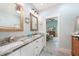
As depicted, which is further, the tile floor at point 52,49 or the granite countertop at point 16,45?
the tile floor at point 52,49

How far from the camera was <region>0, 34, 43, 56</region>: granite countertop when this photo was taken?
1.46 m

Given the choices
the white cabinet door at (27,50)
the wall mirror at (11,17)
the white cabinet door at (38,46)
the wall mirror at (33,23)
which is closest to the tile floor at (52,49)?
the white cabinet door at (38,46)

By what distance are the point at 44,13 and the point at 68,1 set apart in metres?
0.42

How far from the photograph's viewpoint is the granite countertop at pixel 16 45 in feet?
4.79

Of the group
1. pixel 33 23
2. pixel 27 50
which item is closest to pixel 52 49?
pixel 27 50

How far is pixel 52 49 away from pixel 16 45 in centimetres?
60

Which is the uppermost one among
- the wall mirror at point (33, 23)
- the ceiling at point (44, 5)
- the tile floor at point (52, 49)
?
the ceiling at point (44, 5)

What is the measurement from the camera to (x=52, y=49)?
183cm

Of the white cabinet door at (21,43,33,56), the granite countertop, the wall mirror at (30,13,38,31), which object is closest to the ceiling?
the wall mirror at (30,13,38,31)

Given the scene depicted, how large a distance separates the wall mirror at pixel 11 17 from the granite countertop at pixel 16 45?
0.19 metres

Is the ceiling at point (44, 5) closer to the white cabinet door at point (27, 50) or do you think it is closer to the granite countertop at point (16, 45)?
the granite countertop at point (16, 45)

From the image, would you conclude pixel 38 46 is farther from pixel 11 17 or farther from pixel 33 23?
pixel 11 17

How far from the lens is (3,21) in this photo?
164 centimetres

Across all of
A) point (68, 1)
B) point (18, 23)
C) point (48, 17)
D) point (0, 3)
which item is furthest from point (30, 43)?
point (68, 1)
